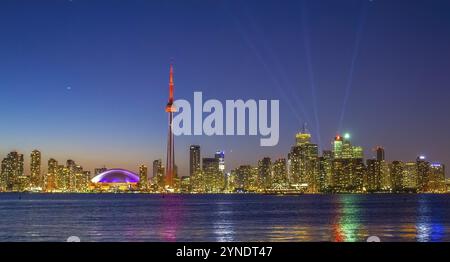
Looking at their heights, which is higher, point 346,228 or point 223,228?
point 223,228

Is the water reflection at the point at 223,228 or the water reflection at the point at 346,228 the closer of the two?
the water reflection at the point at 223,228

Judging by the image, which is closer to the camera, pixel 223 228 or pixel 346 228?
pixel 223 228

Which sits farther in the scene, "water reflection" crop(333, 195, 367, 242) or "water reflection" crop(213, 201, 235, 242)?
"water reflection" crop(333, 195, 367, 242)
